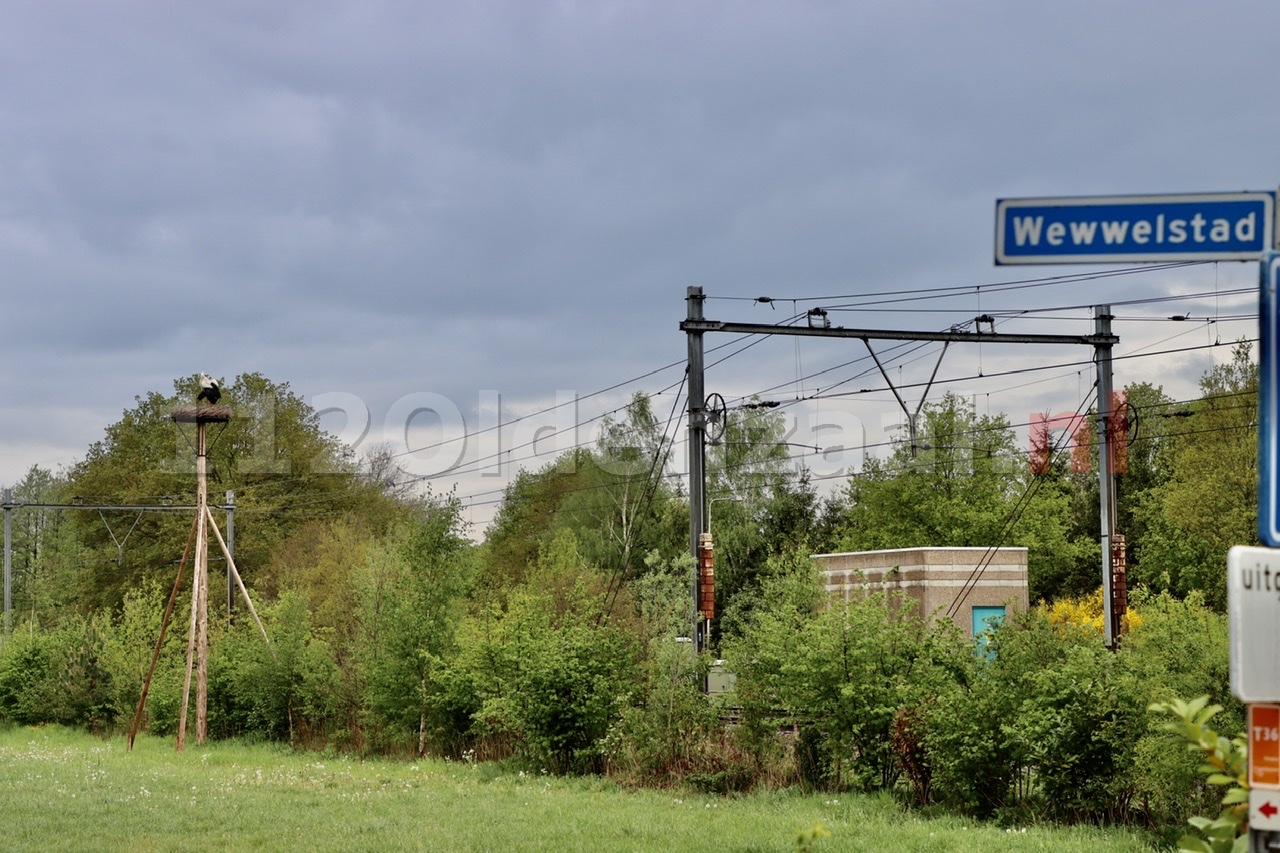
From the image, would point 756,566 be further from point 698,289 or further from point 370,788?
point 370,788

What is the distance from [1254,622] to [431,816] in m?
13.7

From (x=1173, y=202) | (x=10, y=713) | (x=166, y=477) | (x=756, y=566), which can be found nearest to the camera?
(x=1173, y=202)

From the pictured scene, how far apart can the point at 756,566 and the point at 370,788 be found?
42868 millimetres

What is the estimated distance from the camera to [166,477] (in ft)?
177

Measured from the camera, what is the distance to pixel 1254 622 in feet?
8.82

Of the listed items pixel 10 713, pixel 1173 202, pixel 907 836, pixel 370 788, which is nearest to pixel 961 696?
pixel 907 836

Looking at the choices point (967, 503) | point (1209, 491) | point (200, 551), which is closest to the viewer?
point (200, 551)

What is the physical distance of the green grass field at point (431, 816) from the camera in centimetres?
1287

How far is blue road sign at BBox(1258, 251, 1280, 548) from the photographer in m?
2.65

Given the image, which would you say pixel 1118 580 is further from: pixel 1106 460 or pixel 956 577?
pixel 956 577

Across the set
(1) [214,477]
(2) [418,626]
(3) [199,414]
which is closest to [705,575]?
(2) [418,626]

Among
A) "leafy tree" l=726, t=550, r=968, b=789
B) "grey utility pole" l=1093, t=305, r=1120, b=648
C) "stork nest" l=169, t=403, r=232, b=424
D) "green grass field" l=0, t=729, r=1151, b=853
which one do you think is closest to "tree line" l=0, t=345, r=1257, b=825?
"leafy tree" l=726, t=550, r=968, b=789

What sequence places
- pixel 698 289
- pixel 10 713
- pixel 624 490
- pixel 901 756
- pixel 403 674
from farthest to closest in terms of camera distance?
pixel 624 490 → pixel 10 713 → pixel 403 674 → pixel 698 289 → pixel 901 756

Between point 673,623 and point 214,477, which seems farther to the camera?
point 214,477
